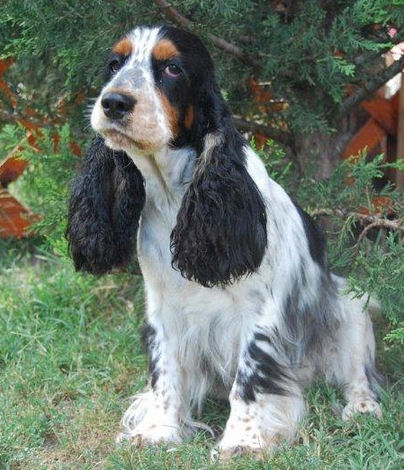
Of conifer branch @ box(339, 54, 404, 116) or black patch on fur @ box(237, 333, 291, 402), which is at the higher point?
conifer branch @ box(339, 54, 404, 116)

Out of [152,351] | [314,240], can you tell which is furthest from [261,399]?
[314,240]

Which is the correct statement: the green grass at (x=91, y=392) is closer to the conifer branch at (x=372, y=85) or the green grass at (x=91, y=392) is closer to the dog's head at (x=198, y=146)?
the dog's head at (x=198, y=146)

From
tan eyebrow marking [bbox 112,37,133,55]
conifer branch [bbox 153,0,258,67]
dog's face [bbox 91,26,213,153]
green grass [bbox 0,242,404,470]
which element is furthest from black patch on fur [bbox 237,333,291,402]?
conifer branch [bbox 153,0,258,67]

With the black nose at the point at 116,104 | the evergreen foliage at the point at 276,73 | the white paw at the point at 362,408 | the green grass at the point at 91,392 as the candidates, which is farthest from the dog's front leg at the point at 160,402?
the black nose at the point at 116,104

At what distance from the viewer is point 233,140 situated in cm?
348

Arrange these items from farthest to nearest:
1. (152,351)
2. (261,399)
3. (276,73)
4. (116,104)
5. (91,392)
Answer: (276,73) → (91,392) → (152,351) → (261,399) → (116,104)

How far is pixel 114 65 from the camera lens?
350cm

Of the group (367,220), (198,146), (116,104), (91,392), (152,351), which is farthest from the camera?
(367,220)

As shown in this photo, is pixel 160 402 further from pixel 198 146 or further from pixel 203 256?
pixel 198 146

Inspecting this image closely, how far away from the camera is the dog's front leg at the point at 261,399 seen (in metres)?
3.65

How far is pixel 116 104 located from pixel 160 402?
54.8 inches

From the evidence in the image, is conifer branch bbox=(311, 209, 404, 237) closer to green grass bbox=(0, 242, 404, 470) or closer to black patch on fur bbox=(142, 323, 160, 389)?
green grass bbox=(0, 242, 404, 470)

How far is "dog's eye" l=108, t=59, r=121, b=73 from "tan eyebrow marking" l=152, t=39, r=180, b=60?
0.57ft

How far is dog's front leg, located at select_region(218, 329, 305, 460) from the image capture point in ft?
12.0
